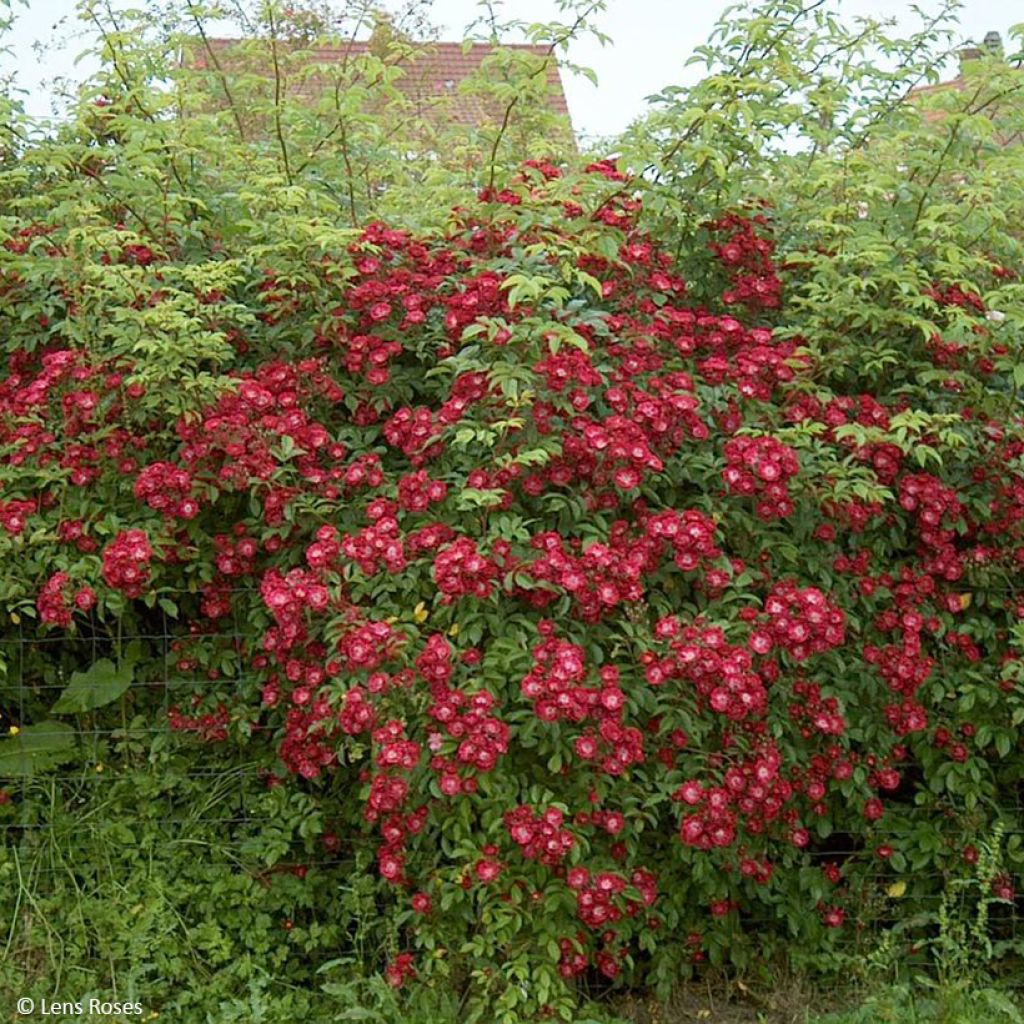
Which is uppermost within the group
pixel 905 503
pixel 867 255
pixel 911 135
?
pixel 911 135

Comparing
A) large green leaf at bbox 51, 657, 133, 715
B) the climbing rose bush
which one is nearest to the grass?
the climbing rose bush

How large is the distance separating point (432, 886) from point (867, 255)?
186cm

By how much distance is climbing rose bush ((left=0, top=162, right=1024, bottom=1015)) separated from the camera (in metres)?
3.02

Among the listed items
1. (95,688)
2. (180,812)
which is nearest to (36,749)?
(95,688)

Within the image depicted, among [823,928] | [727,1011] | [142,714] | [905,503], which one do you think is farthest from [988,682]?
[142,714]

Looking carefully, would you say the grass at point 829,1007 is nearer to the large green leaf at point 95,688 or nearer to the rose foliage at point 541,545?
the rose foliage at point 541,545

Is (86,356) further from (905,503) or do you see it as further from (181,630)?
(905,503)

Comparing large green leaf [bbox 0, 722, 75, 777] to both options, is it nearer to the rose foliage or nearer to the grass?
the rose foliage

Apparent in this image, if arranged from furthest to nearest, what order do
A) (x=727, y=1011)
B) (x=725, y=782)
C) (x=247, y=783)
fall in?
1. (x=247, y=783)
2. (x=727, y=1011)
3. (x=725, y=782)

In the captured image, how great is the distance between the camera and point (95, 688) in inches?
142

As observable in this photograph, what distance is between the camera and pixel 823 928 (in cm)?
344

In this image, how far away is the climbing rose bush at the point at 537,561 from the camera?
119 inches

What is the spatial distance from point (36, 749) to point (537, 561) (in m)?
Answer: 1.53

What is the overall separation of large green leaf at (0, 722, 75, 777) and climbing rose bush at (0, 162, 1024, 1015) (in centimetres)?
9
